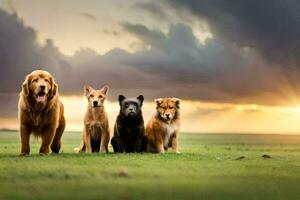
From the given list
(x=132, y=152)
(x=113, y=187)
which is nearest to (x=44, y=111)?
(x=132, y=152)

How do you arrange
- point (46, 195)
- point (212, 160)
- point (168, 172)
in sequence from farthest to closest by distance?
point (212, 160) < point (168, 172) < point (46, 195)

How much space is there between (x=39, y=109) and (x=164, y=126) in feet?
9.18

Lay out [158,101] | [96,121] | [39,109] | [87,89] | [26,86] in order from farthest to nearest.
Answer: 1. [158,101]
2. [87,89]
3. [96,121]
4. [39,109]
5. [26,86]

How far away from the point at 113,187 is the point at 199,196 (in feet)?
3.86

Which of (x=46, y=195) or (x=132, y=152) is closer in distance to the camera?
(x=46, y=195)

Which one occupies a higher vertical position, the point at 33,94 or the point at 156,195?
the point at 33,94

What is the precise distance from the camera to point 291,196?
866cm

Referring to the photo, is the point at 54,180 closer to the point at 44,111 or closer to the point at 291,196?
the point at 291,196

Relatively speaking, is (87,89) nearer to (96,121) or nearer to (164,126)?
(96,121)

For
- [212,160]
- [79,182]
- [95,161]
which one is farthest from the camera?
[212,160]

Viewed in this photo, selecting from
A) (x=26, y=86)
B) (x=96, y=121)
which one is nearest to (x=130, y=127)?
(x=96, y=121)

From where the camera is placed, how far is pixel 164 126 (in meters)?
14.9

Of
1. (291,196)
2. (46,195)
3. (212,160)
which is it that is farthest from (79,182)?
(212,160)

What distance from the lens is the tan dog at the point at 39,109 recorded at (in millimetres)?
13500
